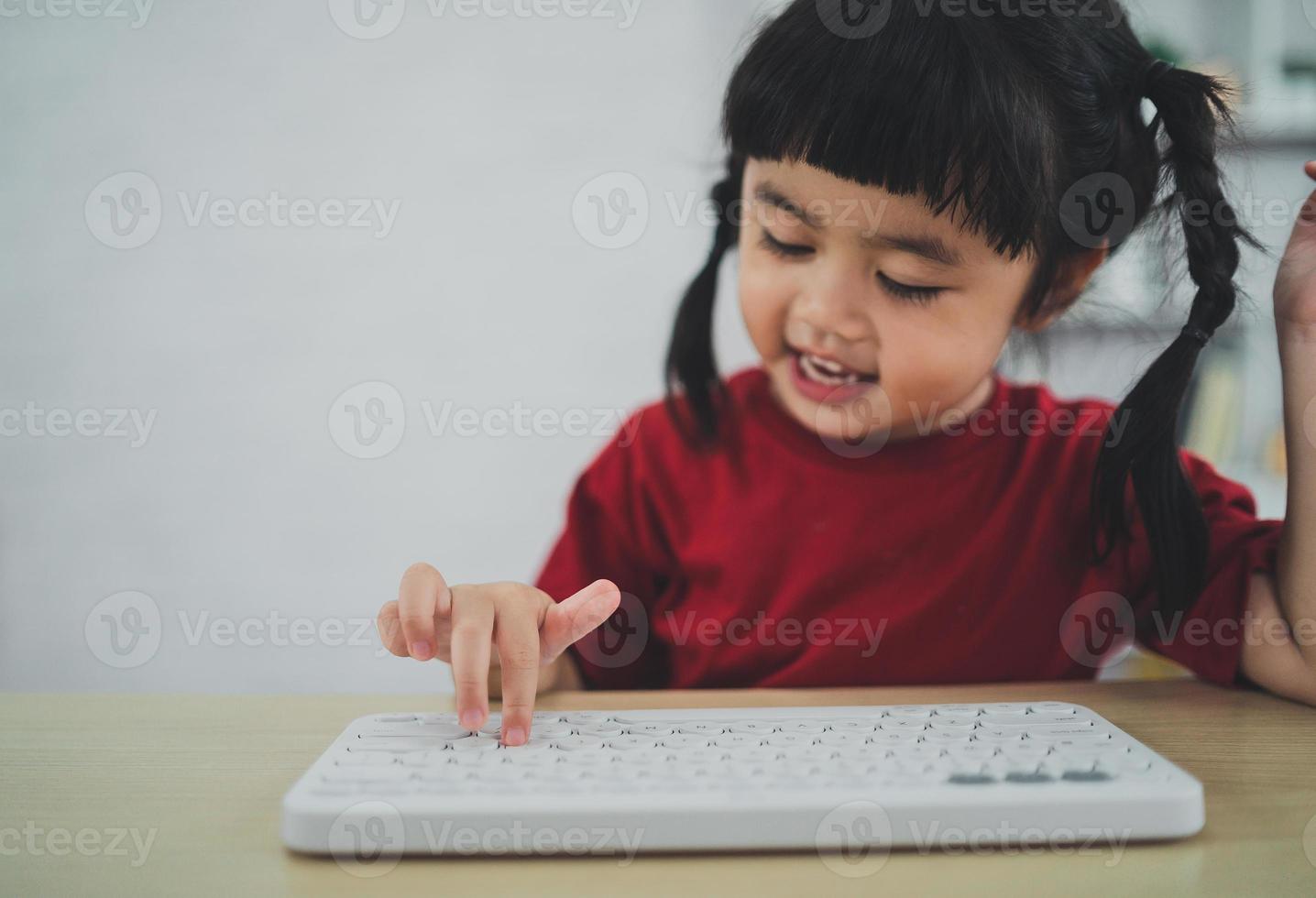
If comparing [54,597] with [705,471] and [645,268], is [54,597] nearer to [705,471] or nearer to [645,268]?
[645,268]

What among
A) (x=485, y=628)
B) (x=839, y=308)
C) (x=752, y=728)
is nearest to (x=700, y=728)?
(x=752, y=728)

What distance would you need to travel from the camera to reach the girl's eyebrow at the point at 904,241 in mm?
665

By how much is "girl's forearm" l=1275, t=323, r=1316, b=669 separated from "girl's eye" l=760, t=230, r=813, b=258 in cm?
34

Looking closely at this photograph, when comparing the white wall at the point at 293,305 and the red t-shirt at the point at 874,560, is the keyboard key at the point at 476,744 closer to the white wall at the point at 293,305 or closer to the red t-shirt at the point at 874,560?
the red t-shirt at the point at 874,560

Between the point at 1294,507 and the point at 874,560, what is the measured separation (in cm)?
31

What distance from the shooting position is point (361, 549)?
2.05 m

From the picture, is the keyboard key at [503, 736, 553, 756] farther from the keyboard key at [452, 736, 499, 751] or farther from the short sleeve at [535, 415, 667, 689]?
the short sleeve at [535, 415, 667, 689]

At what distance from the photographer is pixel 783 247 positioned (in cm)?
72

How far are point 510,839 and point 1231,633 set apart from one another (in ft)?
1.84

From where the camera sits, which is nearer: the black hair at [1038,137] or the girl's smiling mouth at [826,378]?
the black hair at [1038,137]

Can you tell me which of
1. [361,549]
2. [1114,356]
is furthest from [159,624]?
[1114,356]

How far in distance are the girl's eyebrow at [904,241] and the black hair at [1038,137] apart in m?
0.02

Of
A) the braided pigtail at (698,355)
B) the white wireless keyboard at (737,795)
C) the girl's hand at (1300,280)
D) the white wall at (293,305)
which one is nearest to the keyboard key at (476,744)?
the white wireless keyboard at (737,795)

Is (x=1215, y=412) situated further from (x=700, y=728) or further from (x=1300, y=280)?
(x=700, y=728)
